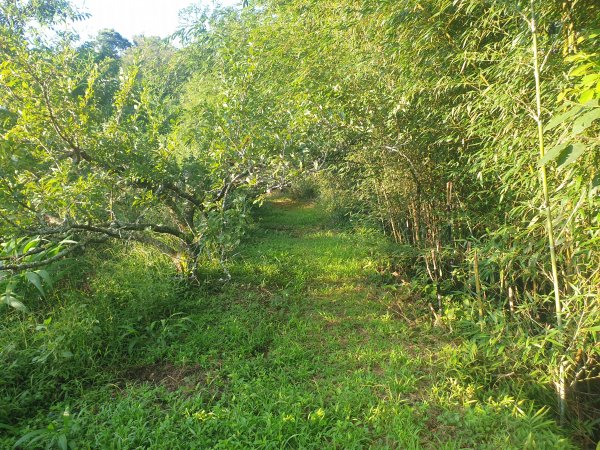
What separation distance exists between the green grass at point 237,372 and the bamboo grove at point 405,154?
386 millimetres

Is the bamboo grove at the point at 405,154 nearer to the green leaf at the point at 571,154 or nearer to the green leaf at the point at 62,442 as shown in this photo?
the green leaf at the point at 571,154

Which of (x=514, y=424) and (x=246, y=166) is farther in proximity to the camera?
(x=246, y=166)

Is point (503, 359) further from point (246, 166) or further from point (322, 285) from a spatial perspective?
point (246, 166)

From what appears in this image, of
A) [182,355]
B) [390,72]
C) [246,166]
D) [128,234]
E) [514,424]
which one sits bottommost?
[514,424]

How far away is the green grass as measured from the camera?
186cm

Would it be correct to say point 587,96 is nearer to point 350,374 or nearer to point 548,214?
point 548,214

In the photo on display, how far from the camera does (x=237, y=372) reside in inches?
94.3

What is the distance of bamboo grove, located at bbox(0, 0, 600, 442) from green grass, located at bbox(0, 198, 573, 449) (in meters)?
0.39

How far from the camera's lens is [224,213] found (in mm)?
3047

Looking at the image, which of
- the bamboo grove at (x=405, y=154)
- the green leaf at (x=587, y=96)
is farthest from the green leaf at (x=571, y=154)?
the bamboo grove at (x=405, y=154)

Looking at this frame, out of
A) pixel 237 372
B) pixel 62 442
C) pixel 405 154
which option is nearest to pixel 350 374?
pixel 237 372

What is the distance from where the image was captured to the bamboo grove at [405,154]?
1.79 metres

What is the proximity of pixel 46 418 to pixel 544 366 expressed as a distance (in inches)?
120

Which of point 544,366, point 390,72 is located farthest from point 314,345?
point 390,72
